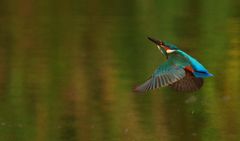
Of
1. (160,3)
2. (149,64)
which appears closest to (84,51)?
(149,64)

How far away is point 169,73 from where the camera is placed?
12.8ft

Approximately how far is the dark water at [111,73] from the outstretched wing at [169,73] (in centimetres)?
192

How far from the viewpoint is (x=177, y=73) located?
389cm

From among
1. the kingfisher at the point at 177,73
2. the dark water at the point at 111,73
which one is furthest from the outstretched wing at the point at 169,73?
the dark water at the point at 111,73

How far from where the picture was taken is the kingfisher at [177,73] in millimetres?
3758

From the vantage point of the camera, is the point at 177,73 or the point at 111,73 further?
the point at 111,73

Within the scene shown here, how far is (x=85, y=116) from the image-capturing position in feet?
21.5

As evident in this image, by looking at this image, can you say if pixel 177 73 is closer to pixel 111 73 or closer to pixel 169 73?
pixel 169 73

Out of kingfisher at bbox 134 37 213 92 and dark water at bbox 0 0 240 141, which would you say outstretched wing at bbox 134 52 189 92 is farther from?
dark water at bbox 0 0 240 141

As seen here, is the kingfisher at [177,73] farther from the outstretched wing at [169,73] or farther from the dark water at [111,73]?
the dark water at [111,73]

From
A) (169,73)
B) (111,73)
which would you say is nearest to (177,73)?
(169,73)

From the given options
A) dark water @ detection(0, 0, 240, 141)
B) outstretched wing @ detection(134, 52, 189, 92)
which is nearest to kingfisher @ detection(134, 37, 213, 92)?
outstretched wing @ detection(134, 52, 189, 92)

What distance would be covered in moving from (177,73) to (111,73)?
434 centimetres

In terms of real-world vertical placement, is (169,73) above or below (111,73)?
above
